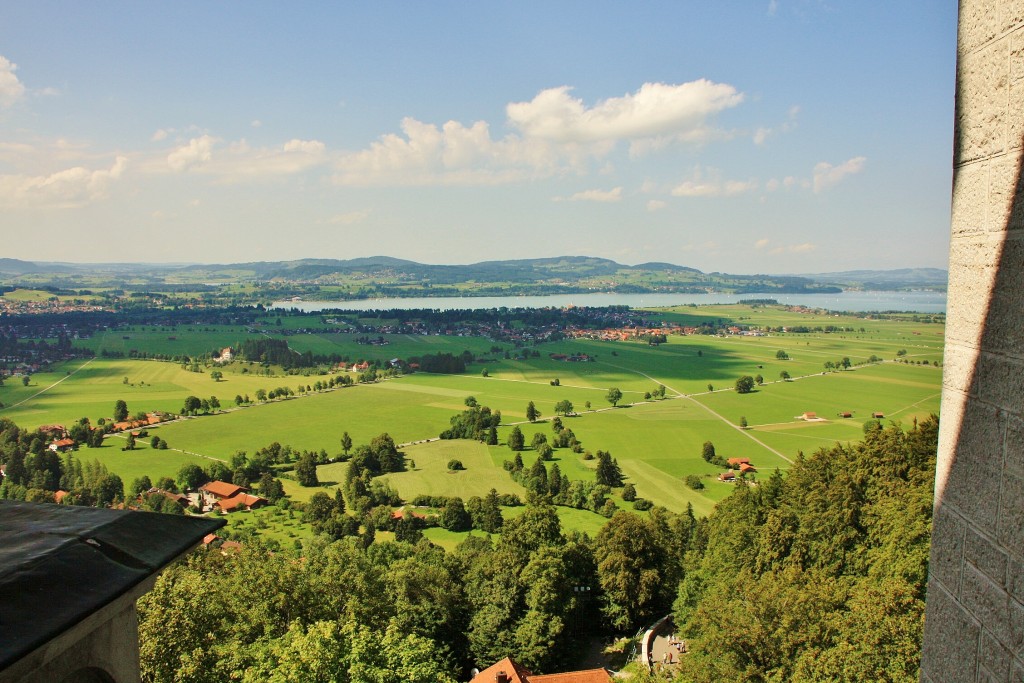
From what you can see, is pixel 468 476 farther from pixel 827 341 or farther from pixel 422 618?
pixel 827 341

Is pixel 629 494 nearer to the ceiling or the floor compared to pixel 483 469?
nearer to the ceiling

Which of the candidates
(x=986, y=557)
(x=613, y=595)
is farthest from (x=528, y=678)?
(x=986, y=557)

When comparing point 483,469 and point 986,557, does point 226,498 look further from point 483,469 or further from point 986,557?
point 986,557

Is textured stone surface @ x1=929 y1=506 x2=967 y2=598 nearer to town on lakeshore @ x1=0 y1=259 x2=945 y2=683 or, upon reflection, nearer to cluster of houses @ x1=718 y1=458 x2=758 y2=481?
town on lakeshore @ x1=0 y1=259 x2=945 y2=683

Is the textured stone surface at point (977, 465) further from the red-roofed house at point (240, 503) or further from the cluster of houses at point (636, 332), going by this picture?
the cluster of houses at point (636, 332)

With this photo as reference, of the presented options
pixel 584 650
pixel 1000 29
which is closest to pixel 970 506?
pixel 1000 29

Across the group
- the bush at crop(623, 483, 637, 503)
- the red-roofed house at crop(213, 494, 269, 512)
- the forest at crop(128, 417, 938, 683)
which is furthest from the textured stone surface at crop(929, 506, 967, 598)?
the red-roofed house at crop(213, 494, 269, 512)
